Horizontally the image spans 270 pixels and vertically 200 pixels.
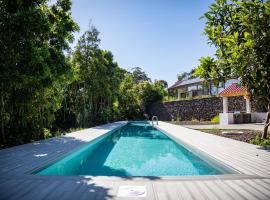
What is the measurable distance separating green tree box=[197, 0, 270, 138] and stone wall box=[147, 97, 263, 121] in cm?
1337

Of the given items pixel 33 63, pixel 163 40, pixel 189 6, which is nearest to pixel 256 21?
pixel 189 6

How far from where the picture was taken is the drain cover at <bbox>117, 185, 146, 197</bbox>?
3336 millimetres

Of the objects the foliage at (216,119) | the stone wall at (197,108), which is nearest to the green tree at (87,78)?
the stone wall at (197,108)

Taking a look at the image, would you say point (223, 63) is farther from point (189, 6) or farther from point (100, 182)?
point (100, 182)

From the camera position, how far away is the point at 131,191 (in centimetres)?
350

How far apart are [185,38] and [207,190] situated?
41.3 ft

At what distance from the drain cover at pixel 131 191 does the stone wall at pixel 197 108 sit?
1848 cm

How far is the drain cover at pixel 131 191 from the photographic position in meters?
3.34

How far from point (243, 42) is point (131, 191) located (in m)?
6.04

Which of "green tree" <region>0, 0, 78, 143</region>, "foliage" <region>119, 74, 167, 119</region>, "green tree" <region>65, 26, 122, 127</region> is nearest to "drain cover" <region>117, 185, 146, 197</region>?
"green tree" <region>0, 0, 78, 143</region>

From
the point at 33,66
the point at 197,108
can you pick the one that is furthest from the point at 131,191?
the point at 197,108

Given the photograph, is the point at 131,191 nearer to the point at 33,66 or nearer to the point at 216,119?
the point at 33,66

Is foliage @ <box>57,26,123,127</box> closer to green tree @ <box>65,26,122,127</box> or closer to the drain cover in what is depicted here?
green tree @ <box>65,26,122,127</box>

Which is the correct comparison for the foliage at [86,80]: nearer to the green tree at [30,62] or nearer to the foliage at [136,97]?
the green tree at [30,62]
